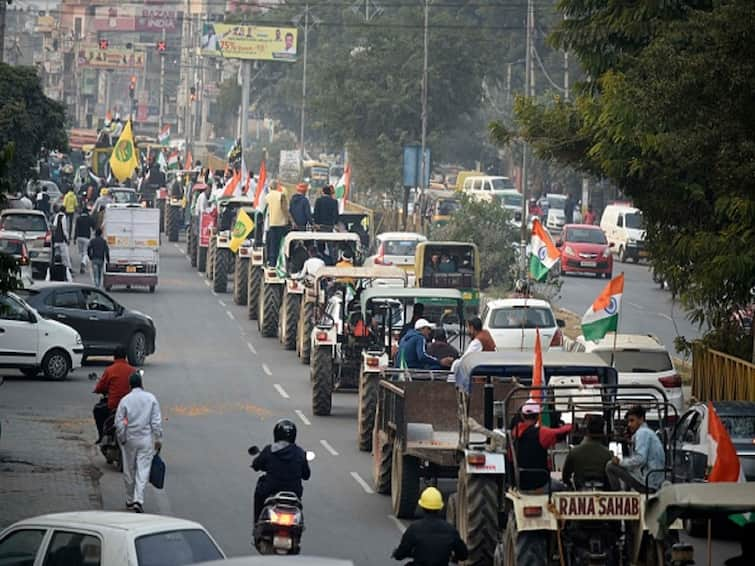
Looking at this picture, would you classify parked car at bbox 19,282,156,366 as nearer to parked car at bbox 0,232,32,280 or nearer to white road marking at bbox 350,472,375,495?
parked car at bbox 0,232,32,280

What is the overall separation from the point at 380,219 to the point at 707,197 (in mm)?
41960

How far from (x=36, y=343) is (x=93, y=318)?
2.19 meters

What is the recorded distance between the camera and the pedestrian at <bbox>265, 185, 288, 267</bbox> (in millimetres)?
41625

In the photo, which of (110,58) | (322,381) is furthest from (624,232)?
(110,58)

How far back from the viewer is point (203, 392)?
32031 millimetres

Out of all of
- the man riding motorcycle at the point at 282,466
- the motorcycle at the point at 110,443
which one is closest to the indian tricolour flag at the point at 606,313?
the motorcycle at the point at 110,443

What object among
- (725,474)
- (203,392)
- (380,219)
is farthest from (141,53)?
(725,474)

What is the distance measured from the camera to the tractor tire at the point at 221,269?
4903 centimetres

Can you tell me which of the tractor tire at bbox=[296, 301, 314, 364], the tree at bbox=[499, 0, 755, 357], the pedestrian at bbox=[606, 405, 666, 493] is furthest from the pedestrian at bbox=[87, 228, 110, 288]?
the pedestrian at bbox=[606, 405, 666, 493]

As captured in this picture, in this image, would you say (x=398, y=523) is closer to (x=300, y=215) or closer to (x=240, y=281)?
(x=300, y=215)

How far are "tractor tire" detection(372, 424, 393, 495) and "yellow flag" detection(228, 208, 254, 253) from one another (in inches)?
869

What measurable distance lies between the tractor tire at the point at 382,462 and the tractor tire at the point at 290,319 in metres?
14.3

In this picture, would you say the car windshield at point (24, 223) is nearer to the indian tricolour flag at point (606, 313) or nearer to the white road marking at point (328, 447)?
the white road marking at point (328, 447)

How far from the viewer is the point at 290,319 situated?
124 ft
